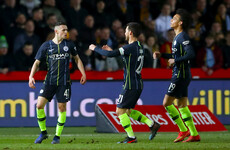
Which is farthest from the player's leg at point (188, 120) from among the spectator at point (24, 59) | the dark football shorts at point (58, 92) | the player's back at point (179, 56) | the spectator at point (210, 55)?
the spectator at point (24, 59)

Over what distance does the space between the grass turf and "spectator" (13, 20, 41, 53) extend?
7.57 ft

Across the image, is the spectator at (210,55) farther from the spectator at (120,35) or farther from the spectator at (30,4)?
the spectator at (30,4)

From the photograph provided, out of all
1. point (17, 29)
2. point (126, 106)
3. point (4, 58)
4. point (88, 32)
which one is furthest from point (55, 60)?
point (88, 32)

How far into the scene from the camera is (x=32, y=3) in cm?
1616

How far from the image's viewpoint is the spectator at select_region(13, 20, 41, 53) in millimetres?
14914

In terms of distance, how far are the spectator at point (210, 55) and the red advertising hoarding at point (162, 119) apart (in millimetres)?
2197

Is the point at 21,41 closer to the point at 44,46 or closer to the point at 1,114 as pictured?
the point at 1,114

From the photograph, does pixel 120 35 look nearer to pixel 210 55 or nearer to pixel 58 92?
pixel 210 55

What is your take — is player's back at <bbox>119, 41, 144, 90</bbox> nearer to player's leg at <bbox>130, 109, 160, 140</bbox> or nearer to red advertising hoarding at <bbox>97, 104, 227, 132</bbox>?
player's leg at <bbox>130, 109, 160, 140</bbox>

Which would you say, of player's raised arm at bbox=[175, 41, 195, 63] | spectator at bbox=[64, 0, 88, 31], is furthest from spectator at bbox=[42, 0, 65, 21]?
player's raised arm at bbox=[175, 41, 195, 63]

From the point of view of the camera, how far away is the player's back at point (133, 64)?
9680mm

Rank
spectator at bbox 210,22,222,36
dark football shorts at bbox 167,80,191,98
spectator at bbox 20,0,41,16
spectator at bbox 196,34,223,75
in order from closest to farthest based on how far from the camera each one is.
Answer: dark football shorts at bbox 167,80,191,98, spectator at bbox 196,34,223,75, spectator at bbox 20,0,41,16, spectator at bbox 210,22,222,36

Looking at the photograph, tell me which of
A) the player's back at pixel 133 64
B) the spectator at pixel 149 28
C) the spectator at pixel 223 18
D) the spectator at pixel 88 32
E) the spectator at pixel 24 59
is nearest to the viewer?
the player's back at pixel 133 64

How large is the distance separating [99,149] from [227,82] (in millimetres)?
6390
